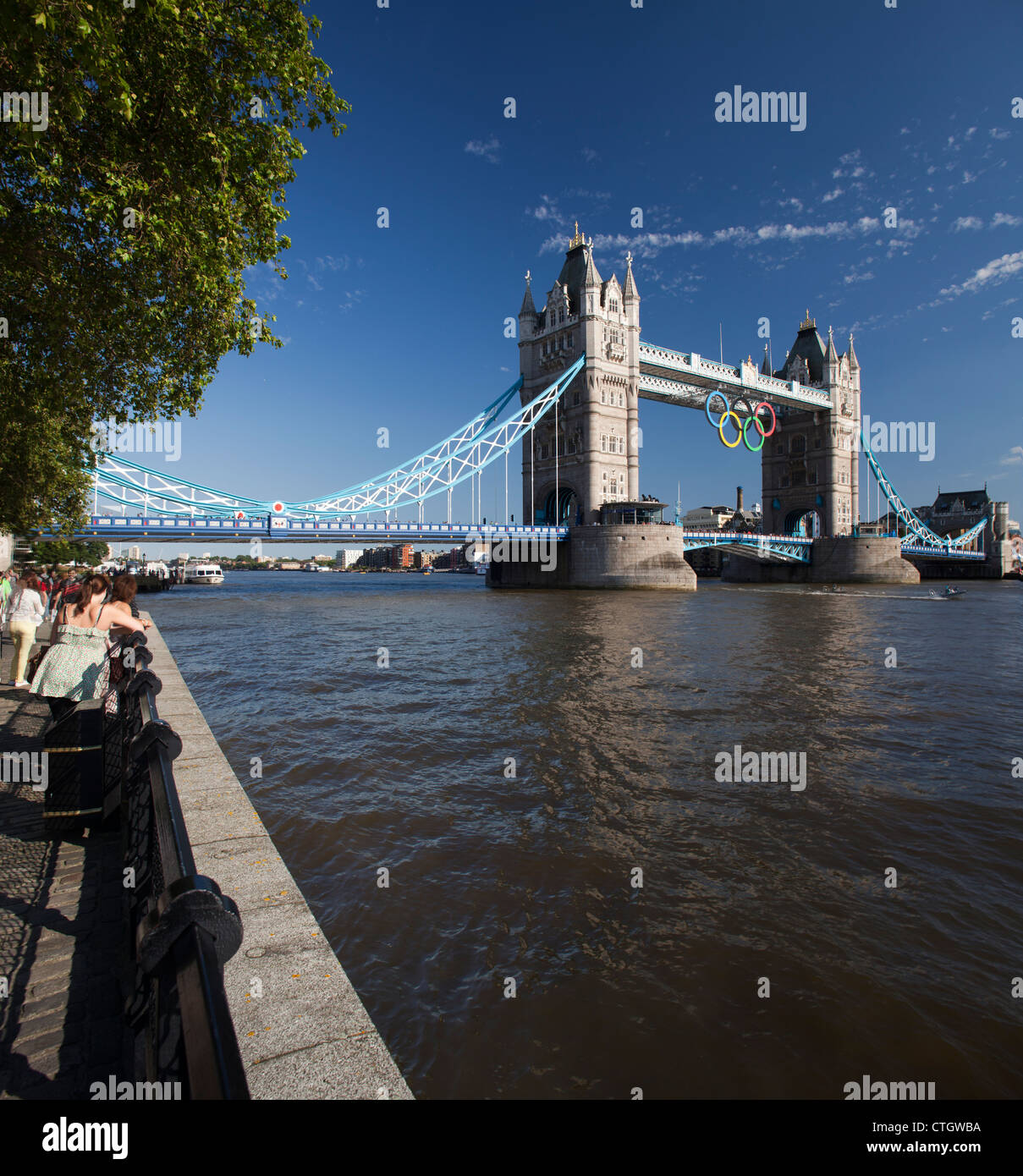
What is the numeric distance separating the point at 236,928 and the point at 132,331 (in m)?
8.21

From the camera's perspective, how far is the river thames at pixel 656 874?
3227 millimetres

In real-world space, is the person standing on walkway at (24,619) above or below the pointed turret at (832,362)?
below

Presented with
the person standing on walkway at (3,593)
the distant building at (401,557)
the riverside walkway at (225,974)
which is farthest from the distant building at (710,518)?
the riverside walkway at (225,974)

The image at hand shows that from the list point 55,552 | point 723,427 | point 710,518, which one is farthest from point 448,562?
point 55,552

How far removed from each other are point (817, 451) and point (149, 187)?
81472 mm

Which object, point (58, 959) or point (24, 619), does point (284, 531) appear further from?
point (58, 959)

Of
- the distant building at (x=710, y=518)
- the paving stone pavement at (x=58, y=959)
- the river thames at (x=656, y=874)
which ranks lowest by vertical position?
the river thames at (x=656, y=874)

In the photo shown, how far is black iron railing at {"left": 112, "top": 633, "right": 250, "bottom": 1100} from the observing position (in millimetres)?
1366

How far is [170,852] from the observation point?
2.33 metres

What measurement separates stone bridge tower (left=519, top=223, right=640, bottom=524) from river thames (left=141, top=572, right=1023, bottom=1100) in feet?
147

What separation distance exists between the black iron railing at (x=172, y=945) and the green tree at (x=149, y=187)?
524cm

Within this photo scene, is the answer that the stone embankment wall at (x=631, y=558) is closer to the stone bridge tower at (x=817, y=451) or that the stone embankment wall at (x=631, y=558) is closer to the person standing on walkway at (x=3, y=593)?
the stone bridge tower at (x=817, y=451)

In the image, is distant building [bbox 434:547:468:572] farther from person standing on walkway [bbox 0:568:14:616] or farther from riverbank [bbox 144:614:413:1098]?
riverbank [bbox 144:614:413:1098]
